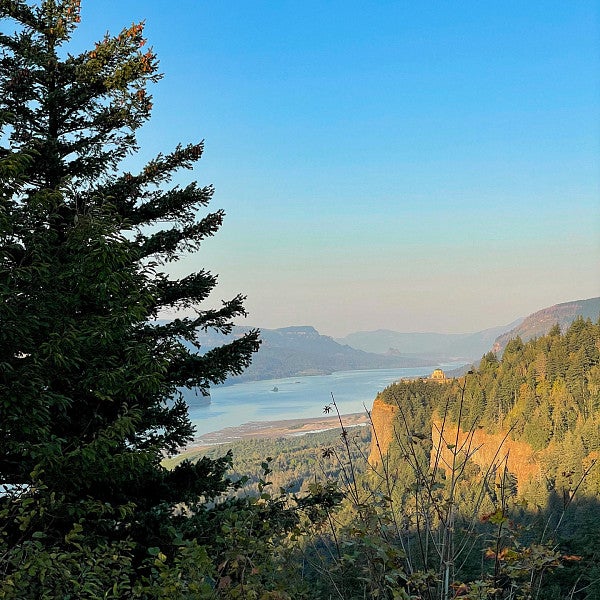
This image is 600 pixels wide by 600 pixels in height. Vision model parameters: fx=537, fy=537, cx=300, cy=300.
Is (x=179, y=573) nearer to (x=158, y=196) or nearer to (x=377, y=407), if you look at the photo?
(x=158, y=196)

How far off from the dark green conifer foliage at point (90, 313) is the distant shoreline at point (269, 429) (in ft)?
299

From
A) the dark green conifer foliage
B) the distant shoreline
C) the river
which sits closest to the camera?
the dark green conifer foliage

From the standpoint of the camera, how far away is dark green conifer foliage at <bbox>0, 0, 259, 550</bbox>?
16.0 feet

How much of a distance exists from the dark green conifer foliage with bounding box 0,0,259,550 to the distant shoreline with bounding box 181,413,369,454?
91.2m

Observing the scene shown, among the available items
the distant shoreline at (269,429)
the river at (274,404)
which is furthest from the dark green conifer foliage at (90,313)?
the river at (274,404)

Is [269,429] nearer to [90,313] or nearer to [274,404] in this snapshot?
[274,404]

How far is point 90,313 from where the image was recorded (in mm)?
5754

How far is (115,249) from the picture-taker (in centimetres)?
490

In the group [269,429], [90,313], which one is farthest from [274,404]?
[90,313]

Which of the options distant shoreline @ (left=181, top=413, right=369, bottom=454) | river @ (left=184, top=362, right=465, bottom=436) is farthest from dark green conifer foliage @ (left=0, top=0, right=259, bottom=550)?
river @ (left=184, top=362, right=465, bottom=436)

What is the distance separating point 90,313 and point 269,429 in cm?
11636

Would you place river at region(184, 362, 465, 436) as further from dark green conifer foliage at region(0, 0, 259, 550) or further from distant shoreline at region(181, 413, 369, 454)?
dark green conifer foliage at region(0, 0, 259, 550)

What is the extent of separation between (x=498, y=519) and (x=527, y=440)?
4963cm

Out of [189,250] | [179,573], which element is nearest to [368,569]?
[179,573]
